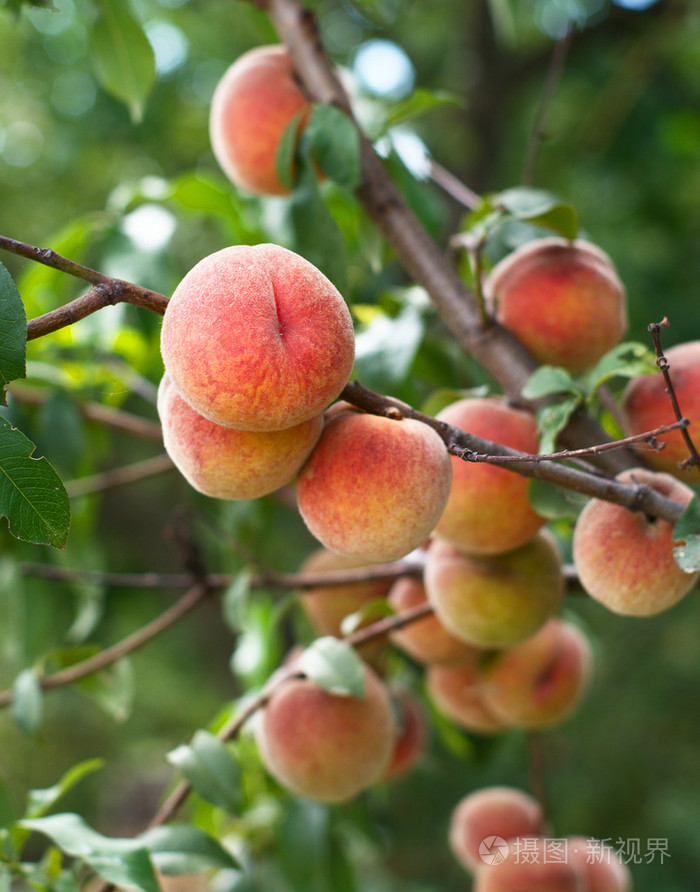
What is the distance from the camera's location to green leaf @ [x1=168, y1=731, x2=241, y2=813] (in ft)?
2.93

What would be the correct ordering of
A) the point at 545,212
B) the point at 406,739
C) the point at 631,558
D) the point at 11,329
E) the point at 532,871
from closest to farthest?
the point at 11,329, the point at 631,558, the point at 545,212, the point at 532,871, the point at 406,739

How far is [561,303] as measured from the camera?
92 centimetres

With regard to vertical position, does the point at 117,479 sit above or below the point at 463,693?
above

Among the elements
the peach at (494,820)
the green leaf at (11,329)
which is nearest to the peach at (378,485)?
the green leaf at (11,329)

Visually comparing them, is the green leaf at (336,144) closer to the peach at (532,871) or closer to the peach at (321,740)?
the peach at (321,740)

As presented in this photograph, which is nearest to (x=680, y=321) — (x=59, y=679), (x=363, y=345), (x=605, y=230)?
(x=605, y=230)

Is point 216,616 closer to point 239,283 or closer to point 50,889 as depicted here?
point 50,889

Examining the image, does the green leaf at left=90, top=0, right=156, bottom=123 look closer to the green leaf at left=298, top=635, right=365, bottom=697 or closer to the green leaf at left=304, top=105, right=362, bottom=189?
the green leaf at left=304, top=105, right=362, bottom=189

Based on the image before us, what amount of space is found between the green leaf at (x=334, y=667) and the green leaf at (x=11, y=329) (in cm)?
52

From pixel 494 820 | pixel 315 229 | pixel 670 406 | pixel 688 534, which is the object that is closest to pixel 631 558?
pixel 688 534

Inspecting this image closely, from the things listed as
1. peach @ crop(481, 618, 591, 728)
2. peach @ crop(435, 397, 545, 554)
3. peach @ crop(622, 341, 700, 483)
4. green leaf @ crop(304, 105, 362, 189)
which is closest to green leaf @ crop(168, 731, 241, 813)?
peach @ crop(435, 397, 545, 554)

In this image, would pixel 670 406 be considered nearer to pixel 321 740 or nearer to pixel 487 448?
pixel 487 448

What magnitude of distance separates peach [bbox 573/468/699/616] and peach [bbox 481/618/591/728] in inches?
17.8

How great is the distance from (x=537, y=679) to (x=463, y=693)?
140 millimetres
